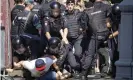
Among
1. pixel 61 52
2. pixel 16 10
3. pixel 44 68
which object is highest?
pixel 16 10

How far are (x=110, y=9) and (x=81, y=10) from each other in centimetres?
78

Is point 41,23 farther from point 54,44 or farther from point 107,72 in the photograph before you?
point 107,72

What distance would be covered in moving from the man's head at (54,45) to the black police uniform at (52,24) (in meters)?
0.38

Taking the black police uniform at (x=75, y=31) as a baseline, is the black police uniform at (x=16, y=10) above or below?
above

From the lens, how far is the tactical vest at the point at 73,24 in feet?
50.5

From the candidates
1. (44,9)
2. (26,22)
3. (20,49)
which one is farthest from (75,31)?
(20,49)

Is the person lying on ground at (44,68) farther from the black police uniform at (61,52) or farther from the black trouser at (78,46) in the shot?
the black trouser at (78,46)

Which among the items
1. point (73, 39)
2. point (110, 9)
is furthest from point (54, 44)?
point (110, 9)

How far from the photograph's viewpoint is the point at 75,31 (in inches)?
606

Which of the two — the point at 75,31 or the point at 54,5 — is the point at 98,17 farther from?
the point at 54,5

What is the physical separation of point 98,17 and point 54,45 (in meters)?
1.33

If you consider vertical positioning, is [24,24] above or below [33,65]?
above

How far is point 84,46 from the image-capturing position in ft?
50.1

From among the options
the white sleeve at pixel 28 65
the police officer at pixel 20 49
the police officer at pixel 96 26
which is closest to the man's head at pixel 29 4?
the police officer at pixel 20 49
